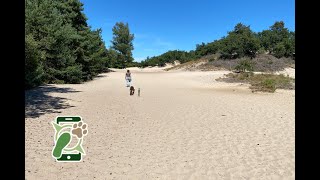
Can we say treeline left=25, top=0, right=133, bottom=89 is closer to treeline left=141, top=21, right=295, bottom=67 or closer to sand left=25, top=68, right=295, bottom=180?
sand left=25, top=68, right=295, bottom=180

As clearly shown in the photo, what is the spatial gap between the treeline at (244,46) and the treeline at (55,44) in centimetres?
2596

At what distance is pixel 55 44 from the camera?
980 inches

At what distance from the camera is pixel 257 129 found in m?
10.9

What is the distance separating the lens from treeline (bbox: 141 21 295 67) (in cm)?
5262

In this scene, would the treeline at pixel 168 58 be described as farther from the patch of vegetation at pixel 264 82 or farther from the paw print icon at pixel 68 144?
the paw print icon at pixel 68 144

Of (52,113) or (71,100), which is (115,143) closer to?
(52,113)

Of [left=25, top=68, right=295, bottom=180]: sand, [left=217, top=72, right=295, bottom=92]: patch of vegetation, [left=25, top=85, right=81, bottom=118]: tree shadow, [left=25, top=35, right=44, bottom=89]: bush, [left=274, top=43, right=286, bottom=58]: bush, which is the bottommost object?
[left=25, top=68, right=295, bottom=180]: sand

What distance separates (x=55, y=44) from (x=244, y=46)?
36.1m

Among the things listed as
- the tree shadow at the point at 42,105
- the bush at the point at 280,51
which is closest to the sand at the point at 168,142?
Answer: the tree shadow at the point at 42,105

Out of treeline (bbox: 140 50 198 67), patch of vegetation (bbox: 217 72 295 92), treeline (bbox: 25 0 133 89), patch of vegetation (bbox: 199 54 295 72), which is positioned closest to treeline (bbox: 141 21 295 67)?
treeline (bbox: 140 50 198 67)

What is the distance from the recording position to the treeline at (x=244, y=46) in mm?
52625

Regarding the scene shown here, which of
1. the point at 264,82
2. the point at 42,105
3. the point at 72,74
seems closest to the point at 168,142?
the point at 42,105

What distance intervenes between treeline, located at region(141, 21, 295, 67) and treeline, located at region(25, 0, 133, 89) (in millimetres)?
25962
